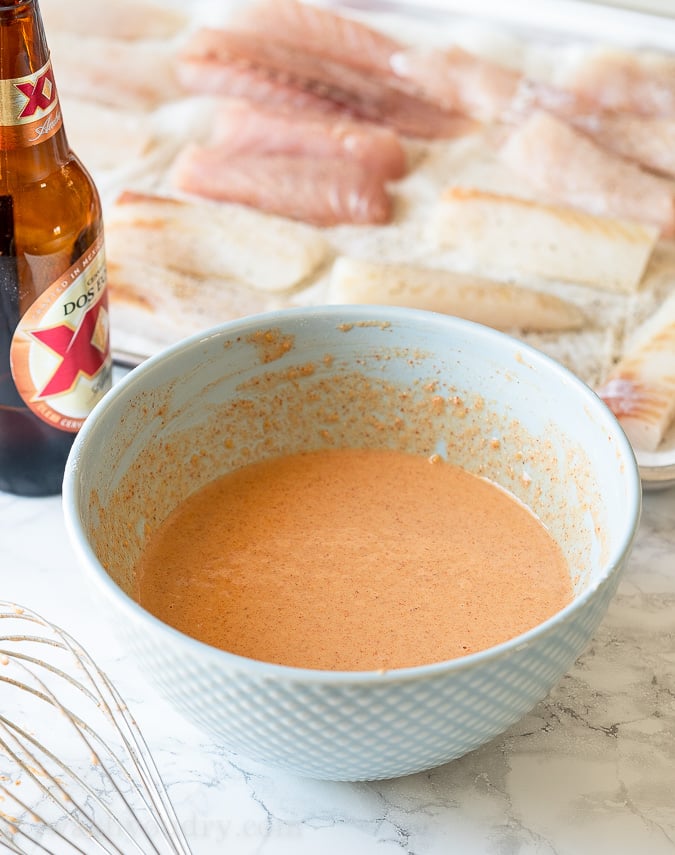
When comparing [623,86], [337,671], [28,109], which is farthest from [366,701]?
[623,86]

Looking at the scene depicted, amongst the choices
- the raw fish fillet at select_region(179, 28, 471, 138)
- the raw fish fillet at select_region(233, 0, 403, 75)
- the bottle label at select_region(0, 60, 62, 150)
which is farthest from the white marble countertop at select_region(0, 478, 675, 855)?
the raw fish fillet at select_region(233, 0, 403, 75)

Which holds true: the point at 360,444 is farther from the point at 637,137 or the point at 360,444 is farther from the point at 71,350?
the point at 637,137

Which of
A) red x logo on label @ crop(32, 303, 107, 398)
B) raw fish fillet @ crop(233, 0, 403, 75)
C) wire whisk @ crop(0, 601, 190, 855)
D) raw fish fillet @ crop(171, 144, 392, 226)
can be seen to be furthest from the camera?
raw fish fillet @ crop(233, 0, 403, 75)

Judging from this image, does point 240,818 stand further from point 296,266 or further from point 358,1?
point 358,1

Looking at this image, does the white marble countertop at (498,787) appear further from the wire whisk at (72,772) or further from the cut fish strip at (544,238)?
the cut fish strip at (544,238)

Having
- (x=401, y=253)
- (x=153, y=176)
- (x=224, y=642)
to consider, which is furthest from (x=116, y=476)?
(x=153, y=176)

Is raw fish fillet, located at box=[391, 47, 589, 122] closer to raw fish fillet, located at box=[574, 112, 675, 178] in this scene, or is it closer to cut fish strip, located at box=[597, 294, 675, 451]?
raw fish fillet, located at box=[574, 112, 675, 178]

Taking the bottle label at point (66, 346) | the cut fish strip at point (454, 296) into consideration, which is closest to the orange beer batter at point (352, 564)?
the bottle label at point (66, 346)
